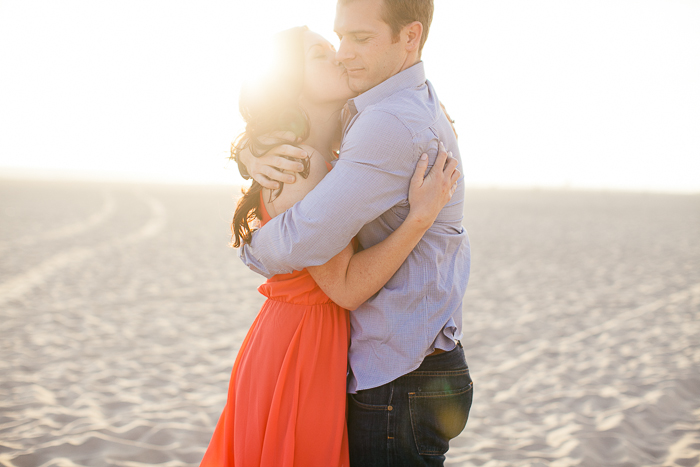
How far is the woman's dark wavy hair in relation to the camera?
183cm

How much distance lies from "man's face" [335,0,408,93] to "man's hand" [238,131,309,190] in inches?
13.1

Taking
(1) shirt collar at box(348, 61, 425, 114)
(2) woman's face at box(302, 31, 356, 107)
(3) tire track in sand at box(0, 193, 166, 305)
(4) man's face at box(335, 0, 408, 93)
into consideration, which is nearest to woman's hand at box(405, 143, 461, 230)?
(1) shirt collar at box(348, 61, 425, 114)

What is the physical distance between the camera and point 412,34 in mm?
1761

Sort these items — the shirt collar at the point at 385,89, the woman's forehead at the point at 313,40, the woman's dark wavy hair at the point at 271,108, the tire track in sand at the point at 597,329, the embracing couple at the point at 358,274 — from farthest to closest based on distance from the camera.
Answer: the tire track in sand at the point at 597,329
the woman's forehead at the point at 313,40
the woman's dark wavy hair at the point at 271,108
the shirt collar at the point at 385,89
the embracing couple at the point at 358,274

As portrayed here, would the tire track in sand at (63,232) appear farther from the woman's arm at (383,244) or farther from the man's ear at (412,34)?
the man's ear at (412,34)

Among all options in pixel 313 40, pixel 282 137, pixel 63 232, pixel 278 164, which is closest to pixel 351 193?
pixel 278 164

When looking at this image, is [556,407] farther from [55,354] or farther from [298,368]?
[55,354]

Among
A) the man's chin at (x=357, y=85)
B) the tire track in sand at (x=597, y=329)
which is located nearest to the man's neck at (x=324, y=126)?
the man's chin at (x=357, y=85)

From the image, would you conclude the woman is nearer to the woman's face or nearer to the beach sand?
the woman's face

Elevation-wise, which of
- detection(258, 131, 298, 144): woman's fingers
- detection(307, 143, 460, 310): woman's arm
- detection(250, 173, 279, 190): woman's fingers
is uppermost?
detection(258, 131, 298, 144): woman's fingers

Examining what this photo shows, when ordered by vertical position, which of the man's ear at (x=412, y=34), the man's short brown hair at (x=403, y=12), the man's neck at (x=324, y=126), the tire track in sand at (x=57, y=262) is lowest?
the tire track in sand at (x=57, y=262)

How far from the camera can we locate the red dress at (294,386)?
176cm

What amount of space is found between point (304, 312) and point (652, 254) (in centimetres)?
1434

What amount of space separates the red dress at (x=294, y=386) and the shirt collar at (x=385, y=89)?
0.53 meters
